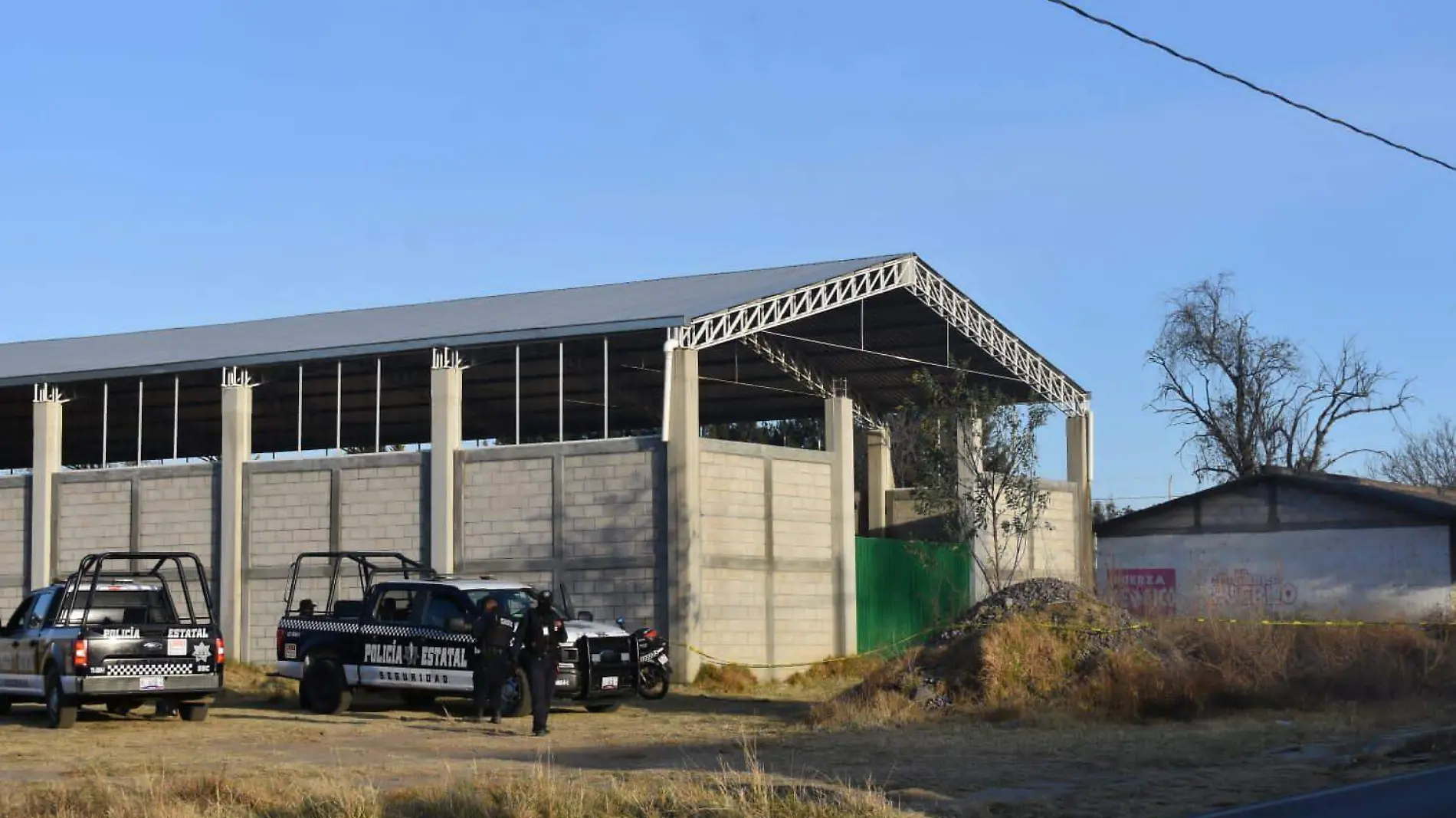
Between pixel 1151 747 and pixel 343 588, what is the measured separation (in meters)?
20.6

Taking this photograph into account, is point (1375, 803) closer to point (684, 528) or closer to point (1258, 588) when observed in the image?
point (684, 528)

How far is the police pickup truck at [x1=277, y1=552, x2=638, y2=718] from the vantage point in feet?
77.7

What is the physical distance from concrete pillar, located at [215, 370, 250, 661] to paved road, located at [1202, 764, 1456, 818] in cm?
2497

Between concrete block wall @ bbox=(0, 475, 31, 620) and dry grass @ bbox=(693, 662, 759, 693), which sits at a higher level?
concrete block wall @ bbox=(0, 475, 31, 620)

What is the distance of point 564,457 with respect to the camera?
3281 cm

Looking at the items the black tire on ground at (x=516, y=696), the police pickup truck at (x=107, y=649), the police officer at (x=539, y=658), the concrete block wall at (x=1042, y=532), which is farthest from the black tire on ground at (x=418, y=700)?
the concrete block wall at (x=1042, y=532)

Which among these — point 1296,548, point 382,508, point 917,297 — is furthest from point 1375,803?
point 917,297

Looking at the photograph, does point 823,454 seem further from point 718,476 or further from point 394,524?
point 394,524

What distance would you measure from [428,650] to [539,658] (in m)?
3.31

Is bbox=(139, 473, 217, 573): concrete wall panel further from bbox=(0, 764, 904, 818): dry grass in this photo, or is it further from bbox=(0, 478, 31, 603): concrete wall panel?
bbox=(0, 764, 904, 818): dry grass

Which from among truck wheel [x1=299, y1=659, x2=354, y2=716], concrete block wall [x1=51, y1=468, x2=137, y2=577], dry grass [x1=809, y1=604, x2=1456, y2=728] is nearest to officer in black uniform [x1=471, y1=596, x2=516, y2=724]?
truck wheel [x1=299, y1=659, x2=354, y2=716]

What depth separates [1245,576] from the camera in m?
36.4

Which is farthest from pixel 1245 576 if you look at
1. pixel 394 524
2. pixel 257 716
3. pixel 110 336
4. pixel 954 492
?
pixel 110 336

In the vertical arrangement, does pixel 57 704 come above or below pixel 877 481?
below
